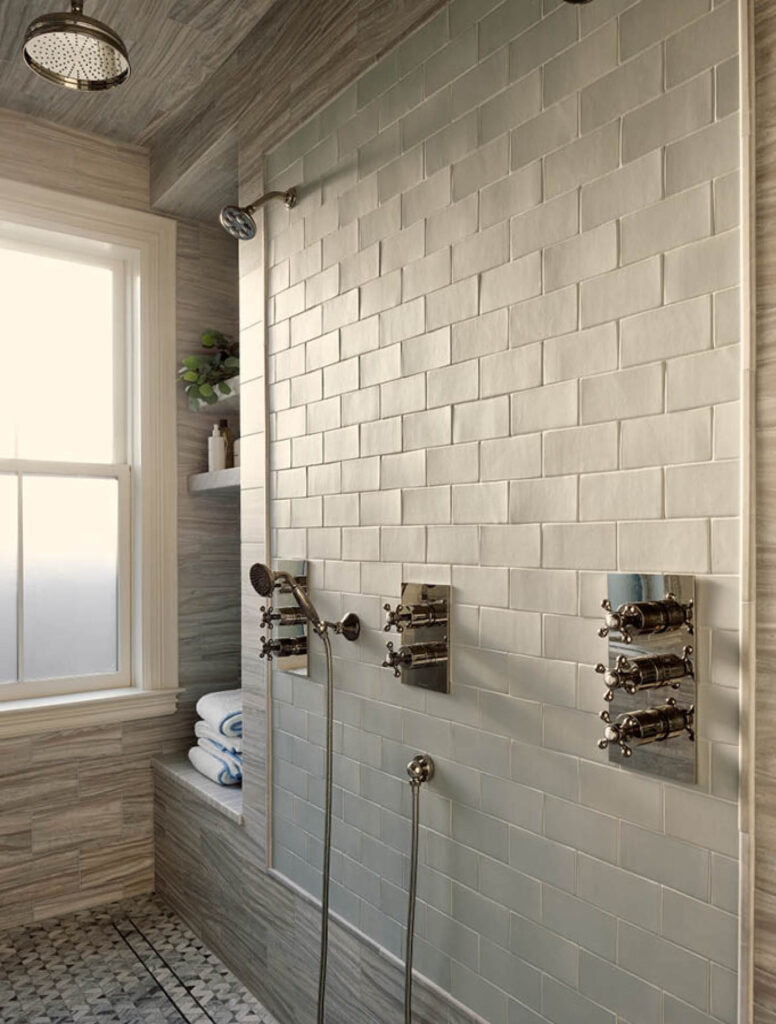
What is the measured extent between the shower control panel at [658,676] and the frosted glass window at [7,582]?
2055 millimetres

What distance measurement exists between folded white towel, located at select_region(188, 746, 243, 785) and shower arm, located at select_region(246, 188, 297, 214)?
1.56 m

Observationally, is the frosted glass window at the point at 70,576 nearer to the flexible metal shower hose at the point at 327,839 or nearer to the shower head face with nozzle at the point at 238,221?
the shower head face with nozzle at the point at 238,221

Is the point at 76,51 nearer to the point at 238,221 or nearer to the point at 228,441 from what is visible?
the point at 238,221

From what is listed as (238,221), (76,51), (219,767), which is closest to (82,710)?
(219,767)

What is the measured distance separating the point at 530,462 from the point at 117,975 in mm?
1883

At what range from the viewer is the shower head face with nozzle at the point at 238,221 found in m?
1.90

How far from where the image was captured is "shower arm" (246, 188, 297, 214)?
1884 millimetres

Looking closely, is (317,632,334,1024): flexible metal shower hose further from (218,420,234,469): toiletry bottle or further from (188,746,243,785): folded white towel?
(218,420,234,469): toiletry bottle

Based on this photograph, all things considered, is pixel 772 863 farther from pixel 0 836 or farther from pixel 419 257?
pixel 0 836

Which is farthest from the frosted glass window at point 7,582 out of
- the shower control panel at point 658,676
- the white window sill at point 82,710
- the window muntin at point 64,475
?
the shower control panel at point 658,676

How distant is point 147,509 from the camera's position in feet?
8.86

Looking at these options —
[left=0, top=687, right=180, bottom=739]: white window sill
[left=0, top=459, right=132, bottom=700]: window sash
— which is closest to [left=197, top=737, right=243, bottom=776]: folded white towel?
[left=0, top=687, right=180, bottom=739]: white window sill

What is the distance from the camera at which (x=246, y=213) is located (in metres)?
1.92

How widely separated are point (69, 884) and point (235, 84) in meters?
2.49
